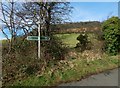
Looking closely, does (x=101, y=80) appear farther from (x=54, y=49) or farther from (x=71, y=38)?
(x=71, y=38)

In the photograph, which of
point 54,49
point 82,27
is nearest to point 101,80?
point 54,49

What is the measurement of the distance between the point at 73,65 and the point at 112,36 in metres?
3.76

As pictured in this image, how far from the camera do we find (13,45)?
10547 millimetres

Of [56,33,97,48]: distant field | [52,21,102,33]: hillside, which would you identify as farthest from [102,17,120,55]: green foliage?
[52,21,102,33]: hillside

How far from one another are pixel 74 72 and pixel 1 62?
287cm

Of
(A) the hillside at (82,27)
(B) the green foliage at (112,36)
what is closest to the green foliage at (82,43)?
(A) the hillside at (82,27)

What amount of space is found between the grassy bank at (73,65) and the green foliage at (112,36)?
16.9 inches

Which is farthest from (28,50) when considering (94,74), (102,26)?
(102,26)

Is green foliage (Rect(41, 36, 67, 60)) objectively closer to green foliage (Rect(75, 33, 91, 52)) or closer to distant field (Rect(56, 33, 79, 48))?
distant field (Rect(56, 33, 79, 48))

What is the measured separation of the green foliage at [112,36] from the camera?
1308 centimetres

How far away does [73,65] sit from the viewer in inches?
409

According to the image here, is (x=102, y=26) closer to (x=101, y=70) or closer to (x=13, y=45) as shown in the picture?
(x=101, y=70)

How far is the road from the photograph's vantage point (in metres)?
9.09

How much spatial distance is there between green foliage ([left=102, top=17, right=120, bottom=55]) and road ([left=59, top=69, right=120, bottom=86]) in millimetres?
2748
